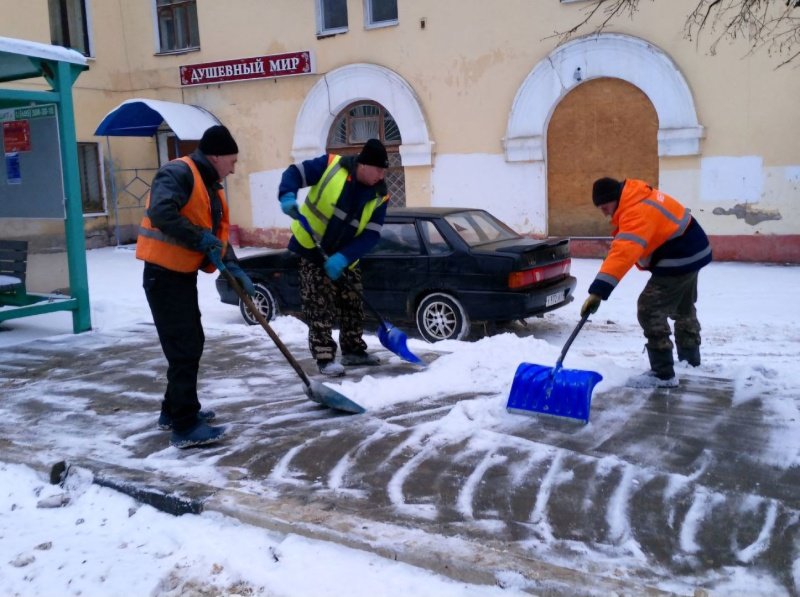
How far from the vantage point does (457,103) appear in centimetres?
1496

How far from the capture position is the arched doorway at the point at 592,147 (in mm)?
13516

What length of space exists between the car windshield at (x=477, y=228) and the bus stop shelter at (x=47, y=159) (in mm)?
3860

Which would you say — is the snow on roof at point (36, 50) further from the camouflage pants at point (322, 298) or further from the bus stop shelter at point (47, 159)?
the camouflage pants at point (322, 298)

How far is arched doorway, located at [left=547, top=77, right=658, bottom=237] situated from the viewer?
13.5 metres

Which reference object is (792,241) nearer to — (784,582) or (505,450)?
(505,450)

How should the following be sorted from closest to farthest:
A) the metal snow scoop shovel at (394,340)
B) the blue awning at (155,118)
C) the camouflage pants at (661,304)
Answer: the camouflage pants at (661,304) → the metal snow scoop shovel at (394,340) → the blue awning at (155,118)

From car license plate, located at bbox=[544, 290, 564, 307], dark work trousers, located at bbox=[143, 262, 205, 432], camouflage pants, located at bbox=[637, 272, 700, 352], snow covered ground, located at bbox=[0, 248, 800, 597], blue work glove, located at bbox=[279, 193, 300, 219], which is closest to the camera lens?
snow covered ground, located at bbox=[0, 248, 800, 597]

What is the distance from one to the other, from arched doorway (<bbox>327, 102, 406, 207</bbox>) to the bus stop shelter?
8.35m

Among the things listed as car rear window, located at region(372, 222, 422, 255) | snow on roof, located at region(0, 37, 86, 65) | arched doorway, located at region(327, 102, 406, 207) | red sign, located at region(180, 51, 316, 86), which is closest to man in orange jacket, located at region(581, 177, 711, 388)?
car rear window, located at region(372, 222, 422, 255)

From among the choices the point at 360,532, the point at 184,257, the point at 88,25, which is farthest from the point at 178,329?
the point at 88,25

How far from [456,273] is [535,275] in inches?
31.0

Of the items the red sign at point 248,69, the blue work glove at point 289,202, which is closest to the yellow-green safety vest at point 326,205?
the blue work glove at point 289,202

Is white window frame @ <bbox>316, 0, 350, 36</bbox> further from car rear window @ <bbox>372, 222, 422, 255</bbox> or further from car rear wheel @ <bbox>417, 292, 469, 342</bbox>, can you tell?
car rear wheel @ <bbox>417, 292, 469, 342</bbox>

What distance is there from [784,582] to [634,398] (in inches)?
94.1
